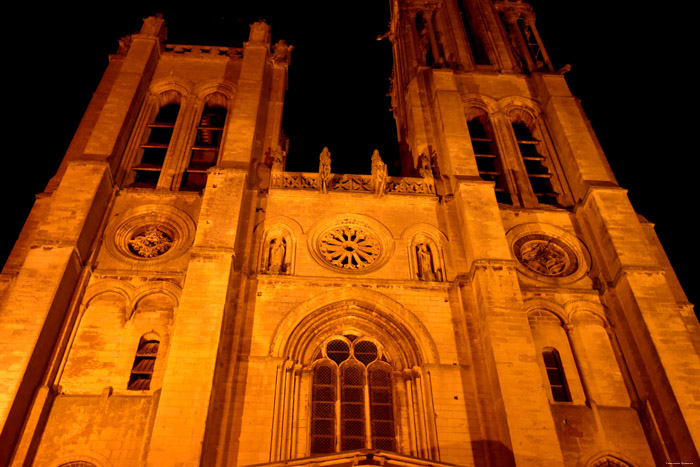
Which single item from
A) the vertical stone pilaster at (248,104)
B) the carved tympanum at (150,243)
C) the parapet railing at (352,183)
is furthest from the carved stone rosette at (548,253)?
the carved tympanum at (150,243)

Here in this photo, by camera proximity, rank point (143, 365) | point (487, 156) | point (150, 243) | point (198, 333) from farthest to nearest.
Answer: point (487, 156) < point (150, 243) < point (143, 365) < point (198, 333)

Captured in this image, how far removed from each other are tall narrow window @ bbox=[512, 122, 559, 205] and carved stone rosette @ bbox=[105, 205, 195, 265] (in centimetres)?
963

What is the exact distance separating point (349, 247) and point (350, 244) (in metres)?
0.08

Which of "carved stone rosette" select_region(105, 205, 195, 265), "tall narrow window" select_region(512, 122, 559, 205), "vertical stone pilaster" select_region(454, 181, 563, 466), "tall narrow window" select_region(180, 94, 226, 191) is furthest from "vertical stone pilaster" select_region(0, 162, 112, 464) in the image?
"tall narrow window" select_region(512, 122, 559, 205)

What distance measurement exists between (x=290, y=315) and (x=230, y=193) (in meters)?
3.58

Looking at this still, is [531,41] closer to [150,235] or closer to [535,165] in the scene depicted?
[535,165]

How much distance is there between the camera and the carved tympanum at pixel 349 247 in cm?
1617

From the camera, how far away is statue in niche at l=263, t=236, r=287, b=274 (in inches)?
614

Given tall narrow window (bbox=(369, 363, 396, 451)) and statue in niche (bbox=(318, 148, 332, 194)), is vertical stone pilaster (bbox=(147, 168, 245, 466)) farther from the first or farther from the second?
tall narrow window (bbox=(369, 363, 396, 451))

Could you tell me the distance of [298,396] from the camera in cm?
1358

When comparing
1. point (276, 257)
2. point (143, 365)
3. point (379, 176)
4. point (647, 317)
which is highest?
point (379, 176)

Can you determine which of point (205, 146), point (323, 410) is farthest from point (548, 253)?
point (205, 146)

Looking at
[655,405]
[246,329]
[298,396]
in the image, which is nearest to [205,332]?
[246,329]

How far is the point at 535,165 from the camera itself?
20.8 m
